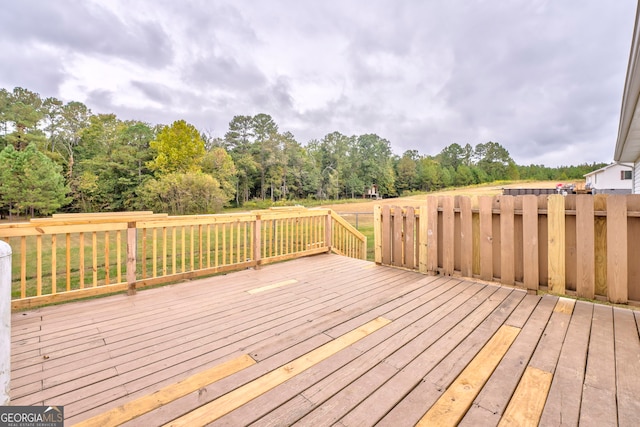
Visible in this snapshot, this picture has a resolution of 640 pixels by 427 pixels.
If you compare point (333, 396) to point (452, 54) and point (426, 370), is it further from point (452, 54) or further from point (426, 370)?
point (452, 54)

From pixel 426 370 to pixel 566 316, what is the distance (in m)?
1.70

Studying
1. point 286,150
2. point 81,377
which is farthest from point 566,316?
point 286,150

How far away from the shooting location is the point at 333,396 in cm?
147

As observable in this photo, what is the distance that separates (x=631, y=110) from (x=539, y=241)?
3.19 meters

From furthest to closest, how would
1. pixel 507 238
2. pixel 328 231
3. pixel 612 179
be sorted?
1. pixel 612 179
2. pixel 328 231
3. pixel 507 238

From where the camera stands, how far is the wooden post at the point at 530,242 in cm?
293

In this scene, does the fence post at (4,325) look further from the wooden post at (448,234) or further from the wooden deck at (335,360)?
the wooden post at (448,234)

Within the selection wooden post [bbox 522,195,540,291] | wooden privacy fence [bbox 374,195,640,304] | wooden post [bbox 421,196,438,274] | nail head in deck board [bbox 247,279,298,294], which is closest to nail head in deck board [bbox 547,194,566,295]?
wooden privacy fence [bbox 374,195,640,304]

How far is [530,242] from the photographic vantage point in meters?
2.96

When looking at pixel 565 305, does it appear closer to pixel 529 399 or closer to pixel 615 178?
pixel 529 399

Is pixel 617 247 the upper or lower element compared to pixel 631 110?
lower

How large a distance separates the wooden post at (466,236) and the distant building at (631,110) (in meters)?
1.96

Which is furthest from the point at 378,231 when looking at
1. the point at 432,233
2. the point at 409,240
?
the point at 432,233

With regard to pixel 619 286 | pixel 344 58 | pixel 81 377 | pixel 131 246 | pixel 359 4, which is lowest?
pixel 81 377
